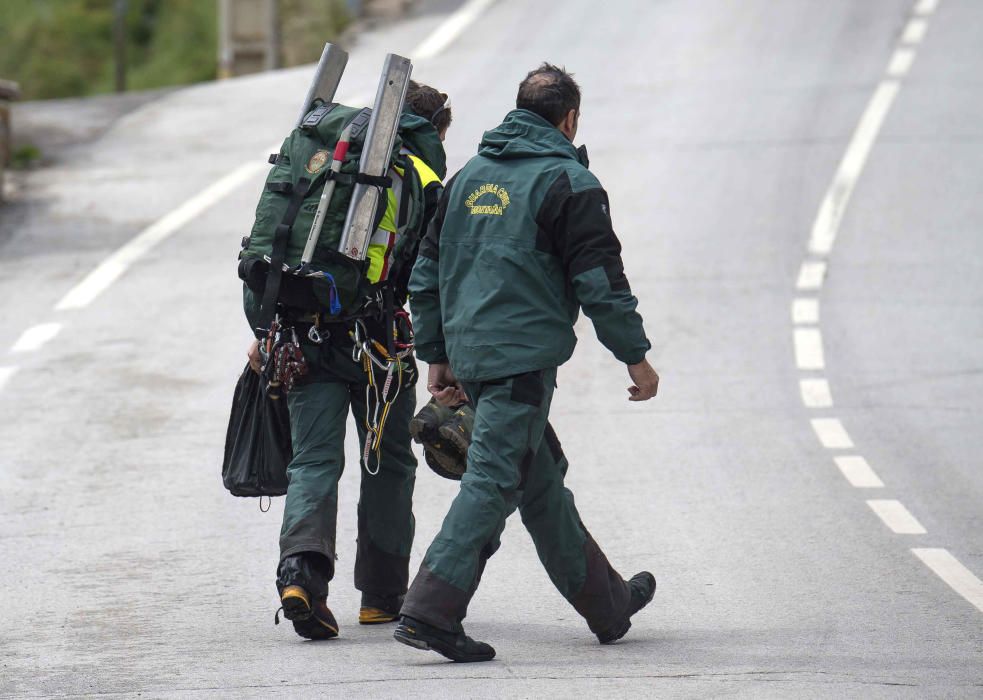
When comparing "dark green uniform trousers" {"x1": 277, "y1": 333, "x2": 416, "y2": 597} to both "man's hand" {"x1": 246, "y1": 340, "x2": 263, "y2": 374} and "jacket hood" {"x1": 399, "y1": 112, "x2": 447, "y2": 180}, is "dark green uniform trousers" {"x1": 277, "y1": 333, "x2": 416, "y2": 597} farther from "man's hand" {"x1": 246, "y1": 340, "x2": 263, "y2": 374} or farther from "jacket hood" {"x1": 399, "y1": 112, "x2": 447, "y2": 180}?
"jacket hood" {"x1": 399, "y1": 112, "x2": 447, "y2": 180}

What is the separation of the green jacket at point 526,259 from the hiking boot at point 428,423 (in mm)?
199

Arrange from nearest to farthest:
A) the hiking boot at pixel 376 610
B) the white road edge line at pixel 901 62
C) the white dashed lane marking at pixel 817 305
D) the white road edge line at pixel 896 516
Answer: the hiking boot at pixel 376 610 < the white dashed lane marking at pixel 817 305 < the white road edge line at pixel 896 516 < the white road edge line at pixel 901 62

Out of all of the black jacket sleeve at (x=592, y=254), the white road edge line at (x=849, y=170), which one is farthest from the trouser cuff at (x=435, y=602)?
the white road edge line at (x=849, y=170)

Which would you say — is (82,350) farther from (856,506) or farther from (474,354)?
(474,354)

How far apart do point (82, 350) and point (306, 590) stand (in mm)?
5908

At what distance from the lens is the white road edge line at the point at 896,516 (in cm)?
776

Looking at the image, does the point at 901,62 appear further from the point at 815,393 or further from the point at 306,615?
the point at 306,615

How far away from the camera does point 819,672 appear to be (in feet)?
18.0

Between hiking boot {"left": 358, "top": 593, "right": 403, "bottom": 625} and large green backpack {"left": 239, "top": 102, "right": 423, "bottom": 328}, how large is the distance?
1.11 meters

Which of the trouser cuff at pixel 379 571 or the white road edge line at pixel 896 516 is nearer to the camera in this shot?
the trouser cuff at pixel 379 571

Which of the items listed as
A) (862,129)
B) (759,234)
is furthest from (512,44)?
(759,234)

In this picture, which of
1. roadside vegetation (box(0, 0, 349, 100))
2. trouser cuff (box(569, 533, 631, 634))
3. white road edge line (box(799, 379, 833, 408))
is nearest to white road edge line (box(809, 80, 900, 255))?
white road edge line (box(799, 379, 833, 408))

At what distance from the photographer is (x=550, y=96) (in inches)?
225

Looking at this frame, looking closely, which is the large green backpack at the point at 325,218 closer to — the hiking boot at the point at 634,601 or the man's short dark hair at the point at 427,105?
the man's short dark hair at the point at 427,105
